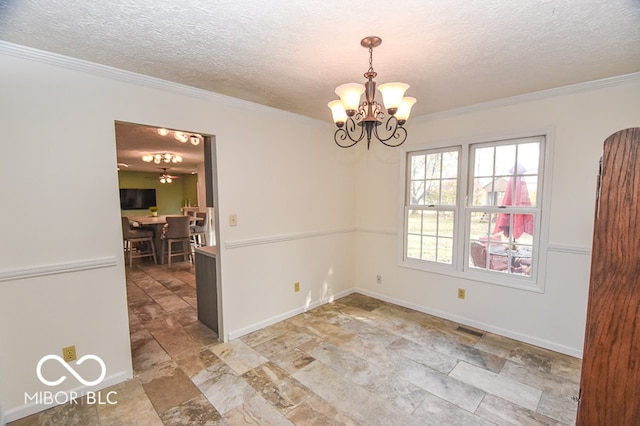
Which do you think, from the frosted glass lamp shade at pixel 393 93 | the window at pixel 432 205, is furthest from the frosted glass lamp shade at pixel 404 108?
the window at pixel 432 205

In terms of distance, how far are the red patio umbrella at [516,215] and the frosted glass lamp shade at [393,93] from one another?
1.88 metres

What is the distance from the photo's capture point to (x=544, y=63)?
2004 millimetres

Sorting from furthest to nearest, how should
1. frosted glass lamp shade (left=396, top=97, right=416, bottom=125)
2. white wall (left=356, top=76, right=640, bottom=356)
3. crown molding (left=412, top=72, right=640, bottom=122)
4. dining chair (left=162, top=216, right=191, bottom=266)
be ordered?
dining chair (left=162, top=216, right=191, bottom=266), white wall (left=356, top=76, right=640, bottom=356), crown molding (left=412, top=72, right=640, bottom=122), frosted glass lamp shade (left=396, top=97, right=416, bottom=125)

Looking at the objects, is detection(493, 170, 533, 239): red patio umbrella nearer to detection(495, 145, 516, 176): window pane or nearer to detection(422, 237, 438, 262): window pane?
detection(495, 145, 516, 176): window pane

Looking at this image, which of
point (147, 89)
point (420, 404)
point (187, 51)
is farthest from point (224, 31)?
point (420, 404)

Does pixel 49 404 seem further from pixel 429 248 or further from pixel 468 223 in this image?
pixel 468 223

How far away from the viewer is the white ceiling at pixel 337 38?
141cm

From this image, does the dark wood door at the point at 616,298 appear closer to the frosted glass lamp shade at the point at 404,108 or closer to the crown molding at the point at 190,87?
the frosted glass lamp shade at the point at 404,108

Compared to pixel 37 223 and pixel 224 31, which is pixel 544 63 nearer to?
pixel 224 31

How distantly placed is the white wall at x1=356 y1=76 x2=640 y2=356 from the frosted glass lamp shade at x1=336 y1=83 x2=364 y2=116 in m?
1.94

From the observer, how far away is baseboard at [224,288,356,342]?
2854 mm

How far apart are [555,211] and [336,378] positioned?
242 cm

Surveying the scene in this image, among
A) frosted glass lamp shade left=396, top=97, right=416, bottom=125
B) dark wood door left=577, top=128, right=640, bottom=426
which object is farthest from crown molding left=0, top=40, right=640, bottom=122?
dark wood door left=577, top=128, right=640, bottom=426

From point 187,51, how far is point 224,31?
1.26 ft
